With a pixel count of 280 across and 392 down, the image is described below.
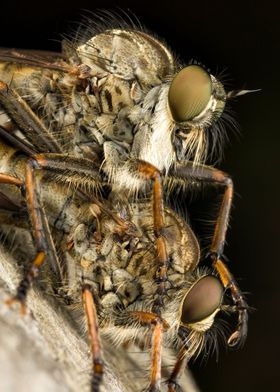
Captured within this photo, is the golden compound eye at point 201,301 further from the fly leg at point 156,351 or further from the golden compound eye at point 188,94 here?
the golden compound eye at point 188,94

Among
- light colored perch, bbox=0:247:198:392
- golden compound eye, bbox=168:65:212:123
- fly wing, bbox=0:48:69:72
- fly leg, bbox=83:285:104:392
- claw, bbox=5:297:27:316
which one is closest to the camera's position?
light colored perch, bbox=0:247:198:392

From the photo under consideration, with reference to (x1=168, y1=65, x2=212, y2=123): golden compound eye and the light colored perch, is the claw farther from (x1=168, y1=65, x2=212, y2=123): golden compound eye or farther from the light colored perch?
(x1=168, y1=65, x2=212, y2=123): golden compound eye

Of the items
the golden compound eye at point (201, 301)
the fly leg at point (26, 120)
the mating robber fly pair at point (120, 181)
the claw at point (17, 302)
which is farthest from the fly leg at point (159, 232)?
the claw at point (17, 302)

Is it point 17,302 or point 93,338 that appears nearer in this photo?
point 17,302

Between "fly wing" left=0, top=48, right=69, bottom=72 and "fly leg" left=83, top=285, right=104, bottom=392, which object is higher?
"fly wing" left=0, top=48, right=69, bottom=72

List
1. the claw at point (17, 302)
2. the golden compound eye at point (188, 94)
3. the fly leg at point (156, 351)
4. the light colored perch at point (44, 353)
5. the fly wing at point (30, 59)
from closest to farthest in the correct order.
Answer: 1. the light colored perch at point (44, 353)
2. the claw at point (17, 302)
3. the fly leg at point (156, 351)
4. the golden compound eye at point (188, 94)
5. the fly wing at point (30, 59)

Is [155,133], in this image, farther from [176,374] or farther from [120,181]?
[176,374]

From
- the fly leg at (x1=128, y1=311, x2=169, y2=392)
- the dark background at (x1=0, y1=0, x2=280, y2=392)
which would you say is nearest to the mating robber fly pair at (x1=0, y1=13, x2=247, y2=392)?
the fly leg at (x1=128, y1=311, x2=169, y2=392)

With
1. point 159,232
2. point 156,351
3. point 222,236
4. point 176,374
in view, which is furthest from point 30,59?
point 176,374
